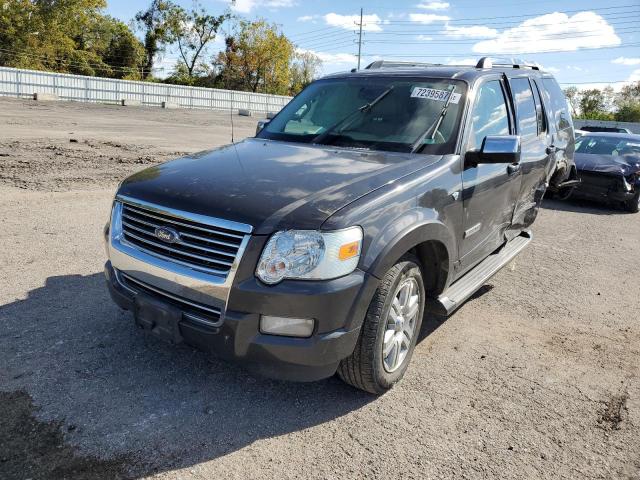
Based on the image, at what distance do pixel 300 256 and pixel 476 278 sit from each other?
2.05 metres

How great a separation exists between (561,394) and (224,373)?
2.19 meters

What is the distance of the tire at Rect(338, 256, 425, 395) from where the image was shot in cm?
289

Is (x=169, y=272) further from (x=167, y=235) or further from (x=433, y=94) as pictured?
(x=433, y=94)

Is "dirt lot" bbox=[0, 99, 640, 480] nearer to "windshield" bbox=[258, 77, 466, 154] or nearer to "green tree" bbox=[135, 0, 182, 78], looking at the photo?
"windshield" bbox=[258, 77, 466, 154]

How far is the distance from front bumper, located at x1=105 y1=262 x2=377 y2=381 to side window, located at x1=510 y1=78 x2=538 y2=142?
2910 millimetres

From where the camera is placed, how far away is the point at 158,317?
2867 mm

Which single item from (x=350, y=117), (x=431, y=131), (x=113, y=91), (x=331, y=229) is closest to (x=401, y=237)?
(x=331, y=229)

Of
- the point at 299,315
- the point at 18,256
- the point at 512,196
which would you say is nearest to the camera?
the point at 299,315

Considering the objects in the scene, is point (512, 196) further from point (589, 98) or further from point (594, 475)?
point (589, 98)

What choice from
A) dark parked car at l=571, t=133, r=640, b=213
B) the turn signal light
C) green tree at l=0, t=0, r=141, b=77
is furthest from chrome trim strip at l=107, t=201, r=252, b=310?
green tree at l=0, t=0, r=141, b=77

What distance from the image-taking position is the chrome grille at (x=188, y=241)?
8.75ft

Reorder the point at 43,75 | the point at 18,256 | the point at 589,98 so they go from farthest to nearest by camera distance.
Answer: the point at 589,98 < the point at 43,75 < the point at 18,256

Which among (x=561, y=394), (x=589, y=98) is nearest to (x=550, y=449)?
(x=561, y=394)

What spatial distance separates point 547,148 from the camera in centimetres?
549
